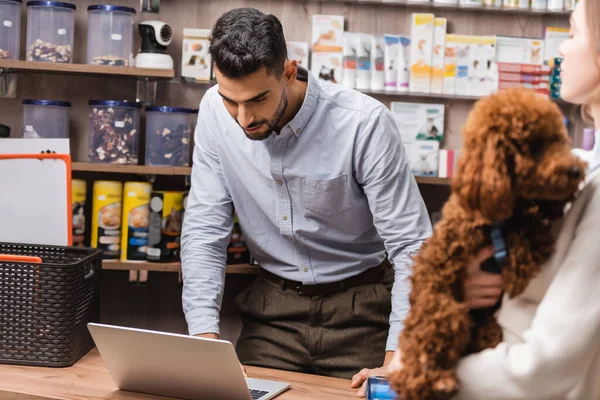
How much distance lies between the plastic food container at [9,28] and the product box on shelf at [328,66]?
113 centimetres

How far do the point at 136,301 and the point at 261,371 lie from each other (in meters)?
1.31

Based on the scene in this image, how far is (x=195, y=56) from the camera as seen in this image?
287cm

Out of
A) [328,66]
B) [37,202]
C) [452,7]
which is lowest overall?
[37,202]

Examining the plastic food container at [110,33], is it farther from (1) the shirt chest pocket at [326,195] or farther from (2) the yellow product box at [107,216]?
(1) the shirt chest pocket at [326,195]

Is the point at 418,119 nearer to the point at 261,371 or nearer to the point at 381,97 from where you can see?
the point at 381,97

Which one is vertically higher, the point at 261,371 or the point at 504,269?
the point at 504,269

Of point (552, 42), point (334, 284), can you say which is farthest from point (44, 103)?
point (552, 42)

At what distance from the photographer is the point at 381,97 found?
118 inches

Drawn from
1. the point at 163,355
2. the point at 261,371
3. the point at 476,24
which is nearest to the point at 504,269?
the point at 163,355

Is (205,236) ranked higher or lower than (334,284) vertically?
higher

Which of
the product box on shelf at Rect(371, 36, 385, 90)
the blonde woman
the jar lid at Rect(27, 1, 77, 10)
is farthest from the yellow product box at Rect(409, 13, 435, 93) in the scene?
the blonde woman

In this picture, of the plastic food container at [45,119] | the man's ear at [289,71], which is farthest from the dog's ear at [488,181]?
the plastic food container at [45,119]

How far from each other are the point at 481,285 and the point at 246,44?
1.09 meters

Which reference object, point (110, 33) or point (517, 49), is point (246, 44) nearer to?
point (110, 33)
